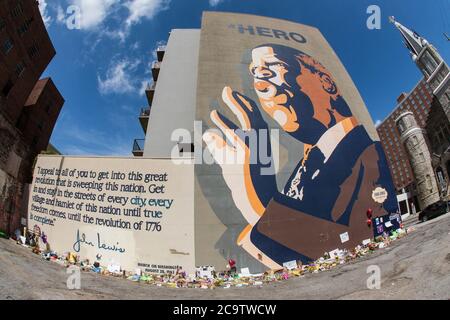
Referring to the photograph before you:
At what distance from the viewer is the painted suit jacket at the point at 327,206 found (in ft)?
49.3

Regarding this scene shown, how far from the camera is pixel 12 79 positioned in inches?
843

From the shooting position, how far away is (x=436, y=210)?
22312 millimetres

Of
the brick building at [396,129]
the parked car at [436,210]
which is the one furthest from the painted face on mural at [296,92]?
the brick building at [396,129]

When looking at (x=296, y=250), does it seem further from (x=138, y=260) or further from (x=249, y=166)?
(x=138, y=260)

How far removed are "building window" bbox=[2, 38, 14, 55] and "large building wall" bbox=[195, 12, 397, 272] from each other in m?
14.6

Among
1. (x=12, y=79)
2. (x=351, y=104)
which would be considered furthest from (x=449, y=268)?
(x=12, y=79)

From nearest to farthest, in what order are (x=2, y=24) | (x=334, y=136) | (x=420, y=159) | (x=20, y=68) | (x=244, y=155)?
(x=244, y=155), (x=334, y=136), (x=2, y=24), (x=20, y=68), (x=420, y=159)

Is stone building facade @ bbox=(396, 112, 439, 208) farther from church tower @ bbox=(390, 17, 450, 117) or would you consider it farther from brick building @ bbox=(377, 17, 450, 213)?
church tower @ bbox=(390, 17, 450, 117)

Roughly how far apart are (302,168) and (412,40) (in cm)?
6781

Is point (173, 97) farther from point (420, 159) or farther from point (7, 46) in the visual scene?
point (420, 159)

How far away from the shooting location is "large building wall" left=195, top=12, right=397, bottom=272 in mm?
14742

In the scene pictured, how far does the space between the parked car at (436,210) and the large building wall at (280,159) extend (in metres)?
7.06

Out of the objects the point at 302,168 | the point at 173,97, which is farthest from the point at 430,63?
the point at 173,97
